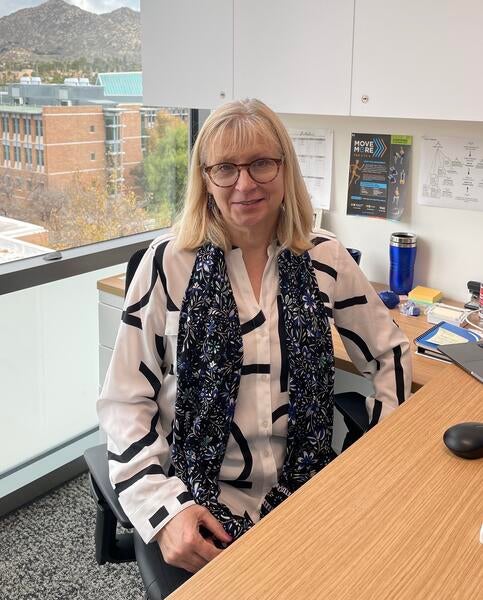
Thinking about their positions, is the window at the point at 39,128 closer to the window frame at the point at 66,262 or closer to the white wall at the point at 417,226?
the window frame at the point at 66,262

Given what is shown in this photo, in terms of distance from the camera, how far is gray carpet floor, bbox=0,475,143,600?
6.27ft

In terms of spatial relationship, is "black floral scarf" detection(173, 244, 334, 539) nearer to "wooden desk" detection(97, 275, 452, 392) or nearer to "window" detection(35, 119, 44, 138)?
"wooden desk" detection(97, 275, 452, 392)

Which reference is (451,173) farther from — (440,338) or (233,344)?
(233,344)

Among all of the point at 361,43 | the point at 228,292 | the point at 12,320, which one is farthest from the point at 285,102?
the point at 12,320

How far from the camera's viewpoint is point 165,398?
1.38 meters

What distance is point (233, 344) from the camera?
1.31 m

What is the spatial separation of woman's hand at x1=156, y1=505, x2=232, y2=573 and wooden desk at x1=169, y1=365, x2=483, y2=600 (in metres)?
0.27

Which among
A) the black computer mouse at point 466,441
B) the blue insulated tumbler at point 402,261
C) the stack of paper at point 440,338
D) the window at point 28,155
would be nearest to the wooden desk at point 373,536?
the black computer mouse at point 466,441

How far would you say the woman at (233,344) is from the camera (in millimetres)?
1304

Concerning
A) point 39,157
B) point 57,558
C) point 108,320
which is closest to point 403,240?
point 108,320

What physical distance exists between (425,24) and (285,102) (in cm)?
45

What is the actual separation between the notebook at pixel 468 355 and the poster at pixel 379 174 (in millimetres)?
735

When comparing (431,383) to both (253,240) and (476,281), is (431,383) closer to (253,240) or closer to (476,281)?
(253,240)

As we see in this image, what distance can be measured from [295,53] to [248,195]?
73cm
